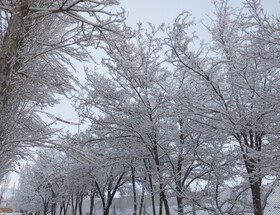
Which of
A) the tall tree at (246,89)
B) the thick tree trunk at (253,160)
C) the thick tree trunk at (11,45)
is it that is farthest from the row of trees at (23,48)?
the thick tree trunk at (253,160)

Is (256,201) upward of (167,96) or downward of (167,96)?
downward

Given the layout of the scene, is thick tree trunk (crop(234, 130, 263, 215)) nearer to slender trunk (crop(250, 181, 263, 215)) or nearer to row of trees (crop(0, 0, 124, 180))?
slender trunk (crop(250, 181, 263, 215))

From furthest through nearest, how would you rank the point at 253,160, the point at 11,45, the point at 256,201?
1. the point at 256,201
2. the point at 253,160
3. the point at 11,45

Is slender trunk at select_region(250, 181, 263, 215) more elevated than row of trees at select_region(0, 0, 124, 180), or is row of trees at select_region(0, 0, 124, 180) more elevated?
row of trees at select_region(0, 0, 124, 180)

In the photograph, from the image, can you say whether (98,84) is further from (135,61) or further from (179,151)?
(179,151)

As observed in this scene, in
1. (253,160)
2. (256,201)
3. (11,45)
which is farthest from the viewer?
(256,201)

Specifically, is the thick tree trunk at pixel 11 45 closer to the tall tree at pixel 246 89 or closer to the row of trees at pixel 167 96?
the row of trees at pixel 167 96

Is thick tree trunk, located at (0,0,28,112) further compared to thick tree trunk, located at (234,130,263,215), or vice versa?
thick tree trunk, located at (234,130,263,215)

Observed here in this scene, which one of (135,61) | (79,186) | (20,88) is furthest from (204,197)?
(79,186)

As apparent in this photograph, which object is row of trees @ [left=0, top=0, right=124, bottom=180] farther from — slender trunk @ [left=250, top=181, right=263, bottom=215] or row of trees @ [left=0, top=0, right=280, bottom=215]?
slender trunk @ [left=250, top=181, right=263, bottom=215]

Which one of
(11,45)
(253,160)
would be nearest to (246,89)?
(253,160)

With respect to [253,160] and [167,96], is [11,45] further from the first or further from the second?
[253,160]

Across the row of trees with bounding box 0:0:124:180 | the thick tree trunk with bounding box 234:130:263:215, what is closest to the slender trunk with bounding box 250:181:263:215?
the thick tree trunk with bounding box 234:130:263:215

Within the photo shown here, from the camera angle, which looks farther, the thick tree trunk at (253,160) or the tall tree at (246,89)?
the thick tree trunk at (253,160)
